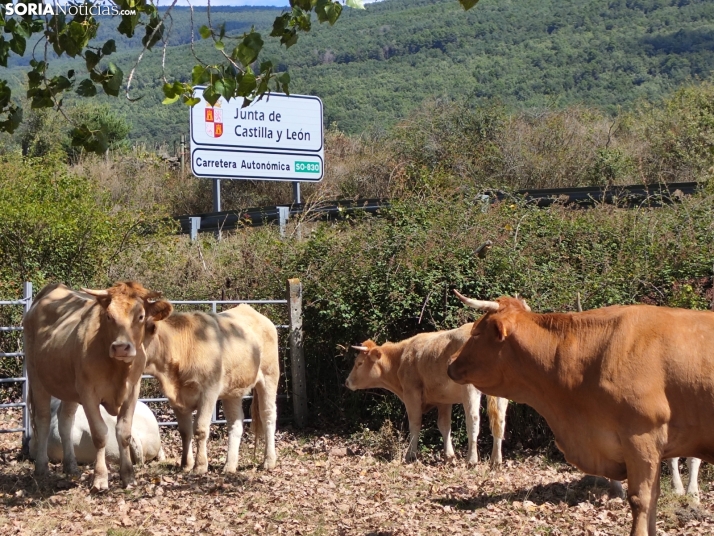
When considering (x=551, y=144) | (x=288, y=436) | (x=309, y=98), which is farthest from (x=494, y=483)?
(x=551, y=144)

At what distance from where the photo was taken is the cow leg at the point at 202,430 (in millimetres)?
9703

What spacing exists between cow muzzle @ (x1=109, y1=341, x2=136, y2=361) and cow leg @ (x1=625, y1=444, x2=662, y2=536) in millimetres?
4583

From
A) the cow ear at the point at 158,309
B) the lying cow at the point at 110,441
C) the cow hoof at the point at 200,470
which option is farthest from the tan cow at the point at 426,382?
the cow ear at the point at 158,309

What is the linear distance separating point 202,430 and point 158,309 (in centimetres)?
162

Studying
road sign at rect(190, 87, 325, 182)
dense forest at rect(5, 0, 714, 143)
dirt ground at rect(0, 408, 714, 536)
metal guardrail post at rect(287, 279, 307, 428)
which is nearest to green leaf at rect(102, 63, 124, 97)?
dirt ground at rect(0, 408, 714, 536)

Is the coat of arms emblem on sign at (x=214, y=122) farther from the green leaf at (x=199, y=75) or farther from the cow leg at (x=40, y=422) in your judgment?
the green leaf at (x=199, y=75)

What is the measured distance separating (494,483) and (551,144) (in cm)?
1856

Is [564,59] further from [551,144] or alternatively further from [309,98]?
[309,98]

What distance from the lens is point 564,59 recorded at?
7756 cm

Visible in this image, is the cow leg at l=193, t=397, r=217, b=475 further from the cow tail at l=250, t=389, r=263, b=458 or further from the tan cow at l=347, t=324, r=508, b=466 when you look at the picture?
the tan cow at l=347, t=324, r=508, b=466

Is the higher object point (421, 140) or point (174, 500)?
point (421, 140)

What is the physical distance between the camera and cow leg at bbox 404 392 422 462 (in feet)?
36.3

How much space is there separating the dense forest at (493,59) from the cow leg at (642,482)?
189 feet

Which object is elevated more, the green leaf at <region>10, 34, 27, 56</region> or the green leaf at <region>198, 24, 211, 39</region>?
the green leaf at <region>198, 24, 211, 39</region>
